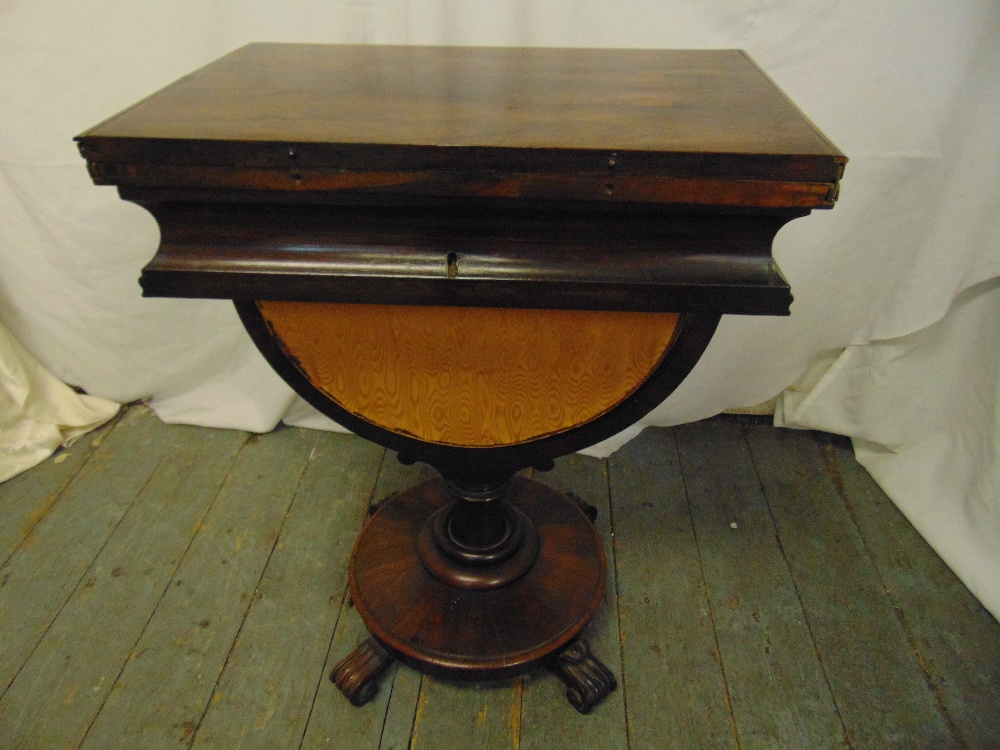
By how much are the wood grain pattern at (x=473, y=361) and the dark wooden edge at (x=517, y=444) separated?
0.01 metres

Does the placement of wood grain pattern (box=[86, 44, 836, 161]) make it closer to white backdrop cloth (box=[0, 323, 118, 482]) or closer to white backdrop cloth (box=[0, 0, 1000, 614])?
white backdrop cloth (box=[0, 0, 1000, 614])

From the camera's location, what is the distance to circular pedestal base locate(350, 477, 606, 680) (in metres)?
1.23

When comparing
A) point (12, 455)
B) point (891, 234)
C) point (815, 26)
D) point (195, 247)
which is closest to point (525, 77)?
point (195, 247)

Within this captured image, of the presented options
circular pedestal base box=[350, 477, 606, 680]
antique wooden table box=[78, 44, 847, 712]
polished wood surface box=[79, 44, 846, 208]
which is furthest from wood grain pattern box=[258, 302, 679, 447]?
circular pedestal base box=[350, 477, 606, 680]

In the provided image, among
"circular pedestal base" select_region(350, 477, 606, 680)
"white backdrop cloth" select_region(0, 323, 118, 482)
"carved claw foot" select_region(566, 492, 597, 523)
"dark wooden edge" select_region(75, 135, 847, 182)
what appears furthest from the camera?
"white backdrop cloth" select_region(0, 323, 118, 482)

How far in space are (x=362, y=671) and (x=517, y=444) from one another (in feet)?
1.83

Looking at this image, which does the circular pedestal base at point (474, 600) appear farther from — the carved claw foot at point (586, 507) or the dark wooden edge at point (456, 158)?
the dark wooden edge at point (456, 158)

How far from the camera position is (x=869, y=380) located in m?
1.70

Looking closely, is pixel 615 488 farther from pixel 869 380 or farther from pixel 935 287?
pixel 935 287

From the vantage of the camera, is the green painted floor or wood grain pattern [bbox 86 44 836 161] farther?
the green painted floor

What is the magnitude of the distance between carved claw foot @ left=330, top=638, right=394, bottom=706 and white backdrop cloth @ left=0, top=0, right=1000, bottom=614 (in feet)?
2.53

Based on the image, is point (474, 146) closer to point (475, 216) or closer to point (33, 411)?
point (475, 216)

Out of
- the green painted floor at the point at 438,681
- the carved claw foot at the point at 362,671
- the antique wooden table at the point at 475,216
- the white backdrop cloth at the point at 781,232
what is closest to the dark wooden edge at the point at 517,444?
the antique wooden table at the point at 475,216

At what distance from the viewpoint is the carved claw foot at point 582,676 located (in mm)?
1251
